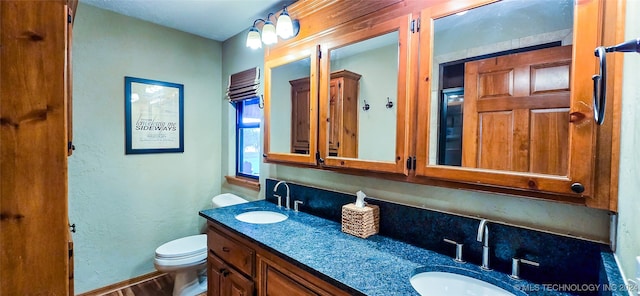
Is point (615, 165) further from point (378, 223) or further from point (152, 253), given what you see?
point (152, 253)

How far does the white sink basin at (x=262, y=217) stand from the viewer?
185 cm

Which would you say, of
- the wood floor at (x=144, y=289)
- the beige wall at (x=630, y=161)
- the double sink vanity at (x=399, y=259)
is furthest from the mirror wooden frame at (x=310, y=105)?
the wood floor at (x=144, y=289)

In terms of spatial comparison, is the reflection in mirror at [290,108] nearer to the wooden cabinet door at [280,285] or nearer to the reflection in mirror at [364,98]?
the reflection in mirror at [364,98]

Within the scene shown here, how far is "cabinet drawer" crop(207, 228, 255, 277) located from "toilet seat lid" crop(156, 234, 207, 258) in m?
0.41

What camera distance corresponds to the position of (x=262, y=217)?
76.9 inches

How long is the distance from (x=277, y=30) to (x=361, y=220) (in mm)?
1292

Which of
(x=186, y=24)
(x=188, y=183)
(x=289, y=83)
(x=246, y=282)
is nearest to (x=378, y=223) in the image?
(x=246, y=282)

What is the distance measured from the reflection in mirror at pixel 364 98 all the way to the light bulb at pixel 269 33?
1.70ft

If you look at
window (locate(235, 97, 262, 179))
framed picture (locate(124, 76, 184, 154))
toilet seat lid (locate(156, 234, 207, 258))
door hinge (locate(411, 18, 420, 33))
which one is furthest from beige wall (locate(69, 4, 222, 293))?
door hinge (locate(411, 18, 420, 33))

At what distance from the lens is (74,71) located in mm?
2066

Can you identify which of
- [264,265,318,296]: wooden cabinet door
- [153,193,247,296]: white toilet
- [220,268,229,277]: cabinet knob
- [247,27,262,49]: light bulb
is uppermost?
Answer: [247,27,262,49]: light bulb

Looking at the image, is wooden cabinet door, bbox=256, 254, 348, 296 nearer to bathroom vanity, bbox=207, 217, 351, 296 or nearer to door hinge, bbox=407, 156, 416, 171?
bathroom vanity, bbox=207, 217, 351, 296

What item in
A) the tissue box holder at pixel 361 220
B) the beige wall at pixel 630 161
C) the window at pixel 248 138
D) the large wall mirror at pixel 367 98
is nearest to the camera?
the beige wall at pixel 630 161

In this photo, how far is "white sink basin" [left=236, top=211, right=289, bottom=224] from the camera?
1.85 metres
